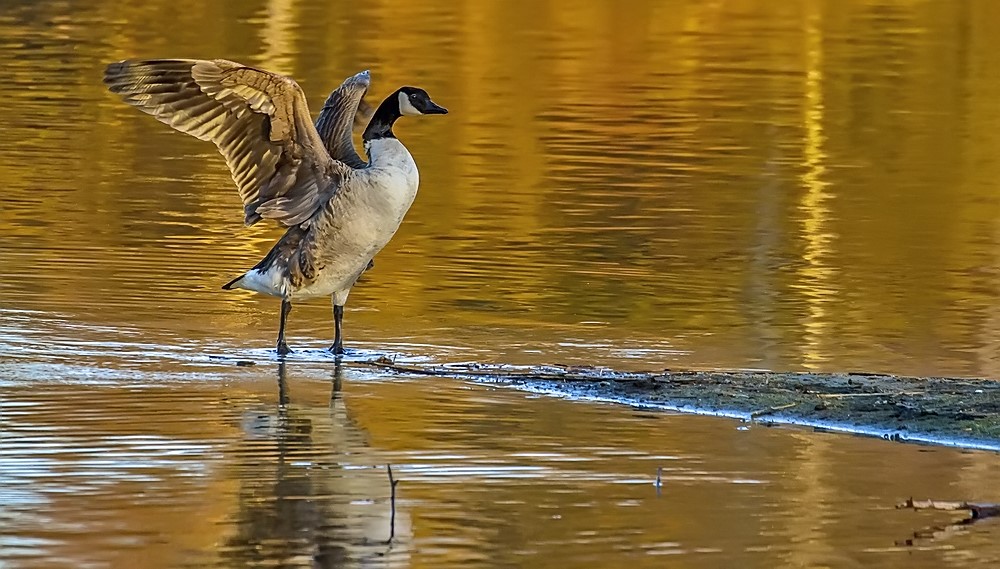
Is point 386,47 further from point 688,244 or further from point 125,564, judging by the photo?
point 125,564

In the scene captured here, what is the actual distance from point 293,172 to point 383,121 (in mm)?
542

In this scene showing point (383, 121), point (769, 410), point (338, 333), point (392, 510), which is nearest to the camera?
point (392, 510)

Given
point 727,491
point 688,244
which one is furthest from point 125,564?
point 688,244

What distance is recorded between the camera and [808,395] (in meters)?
8.92

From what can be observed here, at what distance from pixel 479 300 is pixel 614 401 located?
2684 mm

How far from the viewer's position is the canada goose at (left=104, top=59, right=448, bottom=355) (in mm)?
10336

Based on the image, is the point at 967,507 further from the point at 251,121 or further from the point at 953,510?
the point at 251,121

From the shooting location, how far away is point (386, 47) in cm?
2864

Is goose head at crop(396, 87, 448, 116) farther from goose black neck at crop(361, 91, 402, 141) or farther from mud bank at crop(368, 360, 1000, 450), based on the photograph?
mud bank at crop(368, 360, 1000, 450)

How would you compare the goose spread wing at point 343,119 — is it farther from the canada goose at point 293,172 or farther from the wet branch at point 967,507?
the wet branch at point 967,507

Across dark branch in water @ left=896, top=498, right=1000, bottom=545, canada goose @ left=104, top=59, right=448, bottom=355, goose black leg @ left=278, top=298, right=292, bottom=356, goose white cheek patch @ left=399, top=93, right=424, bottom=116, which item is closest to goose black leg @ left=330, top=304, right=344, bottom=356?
canada goose @ left=104, top=59, right=448, bottom=355

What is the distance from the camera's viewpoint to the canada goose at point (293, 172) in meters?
10.3

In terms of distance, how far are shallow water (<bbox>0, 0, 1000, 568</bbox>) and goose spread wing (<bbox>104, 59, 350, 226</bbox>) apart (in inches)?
29.2

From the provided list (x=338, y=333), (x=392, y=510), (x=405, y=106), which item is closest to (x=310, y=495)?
(x=392, y=510)
